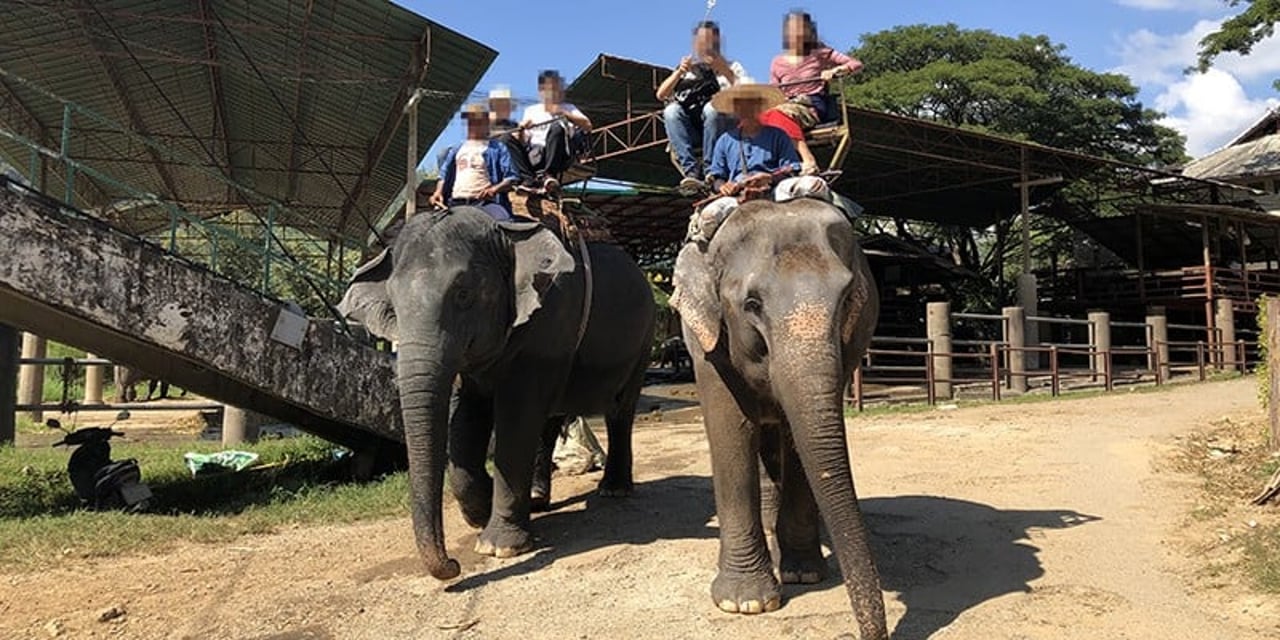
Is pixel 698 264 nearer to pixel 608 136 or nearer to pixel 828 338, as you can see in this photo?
pixel 828 338

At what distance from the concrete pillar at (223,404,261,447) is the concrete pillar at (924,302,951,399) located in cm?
1139

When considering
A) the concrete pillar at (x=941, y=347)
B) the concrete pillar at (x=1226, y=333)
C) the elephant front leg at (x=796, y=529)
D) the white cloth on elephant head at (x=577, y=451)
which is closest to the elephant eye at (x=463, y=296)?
the elephant front leg at (x=796, y=529)

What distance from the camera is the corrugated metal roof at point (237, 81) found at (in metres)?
12.9

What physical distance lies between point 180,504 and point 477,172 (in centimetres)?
450

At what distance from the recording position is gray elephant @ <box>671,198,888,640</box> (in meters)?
3.72

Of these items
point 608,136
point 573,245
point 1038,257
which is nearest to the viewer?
point 573,245

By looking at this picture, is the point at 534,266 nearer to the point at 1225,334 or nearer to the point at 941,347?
the point at 941,347

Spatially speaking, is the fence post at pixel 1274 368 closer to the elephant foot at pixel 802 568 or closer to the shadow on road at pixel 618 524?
the shadow on road at pixel 618 524

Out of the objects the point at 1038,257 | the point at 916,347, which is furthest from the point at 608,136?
the point at 1038,257

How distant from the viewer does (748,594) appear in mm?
4586

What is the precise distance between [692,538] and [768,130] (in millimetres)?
2748

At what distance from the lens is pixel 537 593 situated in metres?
5.13

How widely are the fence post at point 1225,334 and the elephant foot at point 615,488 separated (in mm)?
20184

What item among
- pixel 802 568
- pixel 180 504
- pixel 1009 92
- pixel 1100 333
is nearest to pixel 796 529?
pixel 802 568
